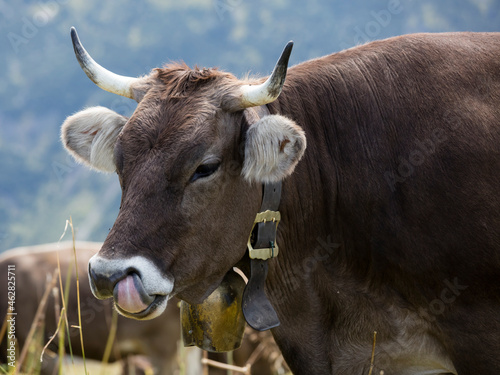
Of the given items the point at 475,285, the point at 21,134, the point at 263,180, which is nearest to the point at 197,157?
the point at 263,180

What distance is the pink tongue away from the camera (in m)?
3.36

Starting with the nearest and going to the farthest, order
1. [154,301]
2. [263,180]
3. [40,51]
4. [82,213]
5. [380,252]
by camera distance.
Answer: [154,301] → [263,180] → [380,252] → [82,213] → [40,51]

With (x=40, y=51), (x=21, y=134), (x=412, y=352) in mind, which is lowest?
(x=412, y=352)

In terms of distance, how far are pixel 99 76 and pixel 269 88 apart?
1274mm

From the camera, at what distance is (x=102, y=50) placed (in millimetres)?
137750

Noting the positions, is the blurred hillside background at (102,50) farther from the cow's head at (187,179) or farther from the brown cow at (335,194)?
the cow's head at (187,179)

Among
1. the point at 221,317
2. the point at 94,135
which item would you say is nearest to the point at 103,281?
the point at 221,317

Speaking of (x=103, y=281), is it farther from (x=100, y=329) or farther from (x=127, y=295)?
(x=100, y=329)

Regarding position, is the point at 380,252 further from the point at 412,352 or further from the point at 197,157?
the point at 197,157

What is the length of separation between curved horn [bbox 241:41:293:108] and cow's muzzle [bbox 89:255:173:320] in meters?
1.18

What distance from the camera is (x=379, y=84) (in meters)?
4.27

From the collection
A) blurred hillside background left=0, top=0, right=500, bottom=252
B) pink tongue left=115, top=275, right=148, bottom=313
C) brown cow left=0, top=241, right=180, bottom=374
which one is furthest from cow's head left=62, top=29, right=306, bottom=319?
blurred hillside background left=0, top=0, right=500, bottom=252

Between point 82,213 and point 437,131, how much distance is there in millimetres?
118172

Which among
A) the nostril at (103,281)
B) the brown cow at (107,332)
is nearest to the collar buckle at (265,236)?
the nostril at (103,281)
